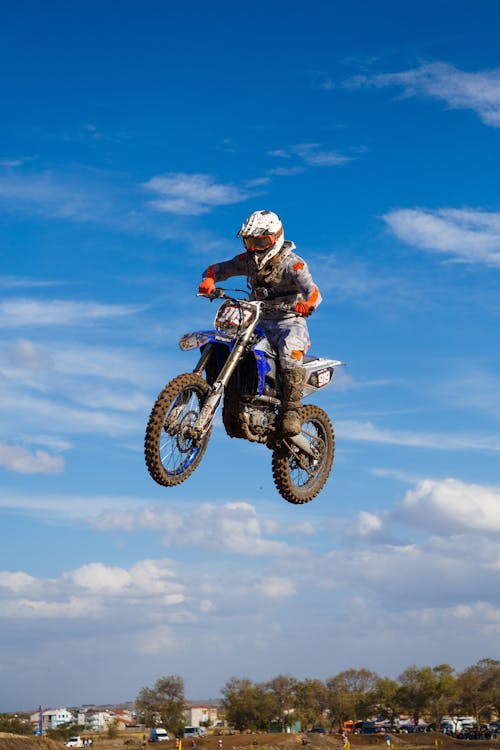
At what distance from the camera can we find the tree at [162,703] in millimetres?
146875

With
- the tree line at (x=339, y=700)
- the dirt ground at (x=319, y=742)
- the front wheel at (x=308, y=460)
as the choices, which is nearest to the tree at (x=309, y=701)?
the tree line at (x=339, y=700)

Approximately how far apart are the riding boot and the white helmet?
2.19 metres

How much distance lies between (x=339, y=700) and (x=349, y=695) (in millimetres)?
4032

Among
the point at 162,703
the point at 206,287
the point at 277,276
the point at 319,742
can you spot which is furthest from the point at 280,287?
the point at 162,703

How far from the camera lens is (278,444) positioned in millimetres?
18844

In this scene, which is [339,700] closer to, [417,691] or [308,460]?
[417,691]

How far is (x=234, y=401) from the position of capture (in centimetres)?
1778

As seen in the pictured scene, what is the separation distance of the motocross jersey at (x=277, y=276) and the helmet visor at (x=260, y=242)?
17 cm

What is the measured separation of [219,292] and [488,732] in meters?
120

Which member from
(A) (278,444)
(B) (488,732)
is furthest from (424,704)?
(A) (278,444)

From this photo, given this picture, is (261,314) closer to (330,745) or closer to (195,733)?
(330,745)

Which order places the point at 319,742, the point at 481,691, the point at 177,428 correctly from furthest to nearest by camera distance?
the point at 481,691
the point at 319,742
the point at 177,428

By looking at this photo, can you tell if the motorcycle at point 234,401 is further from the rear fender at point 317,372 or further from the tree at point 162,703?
the tree at point 162,703

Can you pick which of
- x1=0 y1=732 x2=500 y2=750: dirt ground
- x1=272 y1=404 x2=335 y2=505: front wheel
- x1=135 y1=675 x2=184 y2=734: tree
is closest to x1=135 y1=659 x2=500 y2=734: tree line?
x1=135 y1=675 x2=184 y2=734: tree
